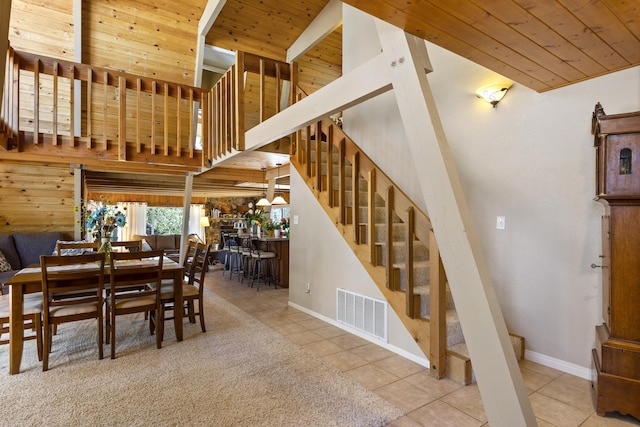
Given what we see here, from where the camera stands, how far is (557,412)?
2.10 metres

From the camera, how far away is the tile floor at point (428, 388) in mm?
2041

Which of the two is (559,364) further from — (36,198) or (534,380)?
(36,198)

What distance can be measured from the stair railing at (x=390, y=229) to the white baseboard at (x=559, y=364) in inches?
33.5

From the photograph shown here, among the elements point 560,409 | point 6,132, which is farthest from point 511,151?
point 6,132

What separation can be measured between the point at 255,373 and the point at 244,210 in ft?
36.6

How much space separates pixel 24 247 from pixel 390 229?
5518mm

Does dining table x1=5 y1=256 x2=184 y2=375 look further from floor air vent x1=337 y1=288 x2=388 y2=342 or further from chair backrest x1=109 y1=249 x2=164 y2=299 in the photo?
floor air vent x1=337 y1=288 x2=388 y2=342

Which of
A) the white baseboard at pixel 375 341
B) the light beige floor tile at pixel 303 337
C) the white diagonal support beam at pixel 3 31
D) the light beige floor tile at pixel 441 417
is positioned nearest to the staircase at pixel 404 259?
the white baseboard at pixel 375 341

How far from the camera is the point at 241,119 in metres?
3.59

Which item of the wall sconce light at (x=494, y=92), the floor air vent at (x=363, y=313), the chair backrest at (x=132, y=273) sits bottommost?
the floor air vent at (x=363, y=313)

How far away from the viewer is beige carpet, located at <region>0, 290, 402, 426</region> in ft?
6.73

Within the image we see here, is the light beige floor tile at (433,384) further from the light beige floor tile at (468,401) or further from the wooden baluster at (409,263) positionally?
the wooden baluster at (409,263)

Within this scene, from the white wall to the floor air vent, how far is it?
15 cm

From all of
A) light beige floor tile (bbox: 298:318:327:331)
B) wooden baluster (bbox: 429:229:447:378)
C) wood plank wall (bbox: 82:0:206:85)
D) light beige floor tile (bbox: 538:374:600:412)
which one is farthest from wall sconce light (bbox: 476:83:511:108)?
wood plank wall (bbox: 82:0:206:85)
